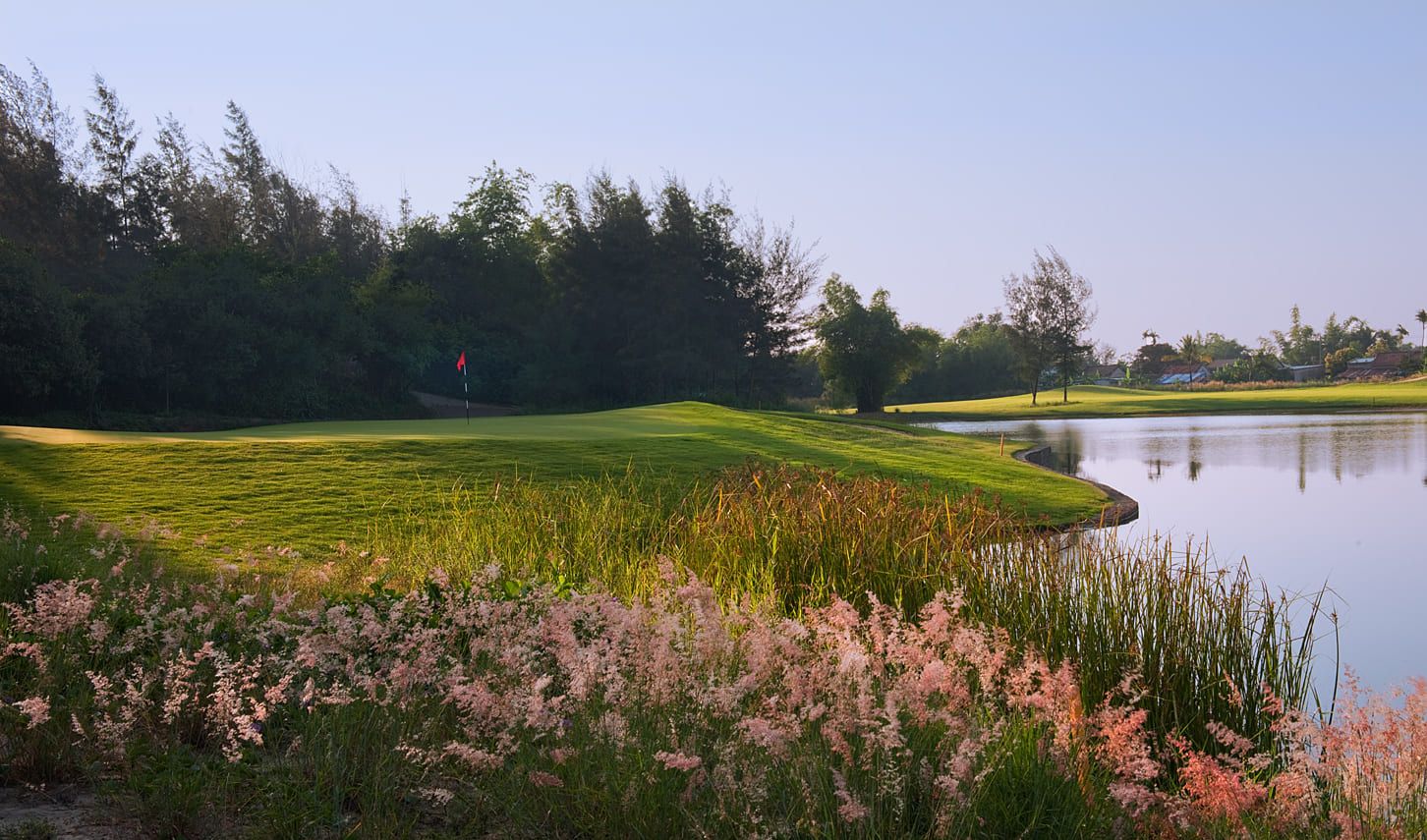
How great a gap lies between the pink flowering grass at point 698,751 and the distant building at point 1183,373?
87705 millimetres

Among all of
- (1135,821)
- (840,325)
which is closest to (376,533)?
(1135,821)

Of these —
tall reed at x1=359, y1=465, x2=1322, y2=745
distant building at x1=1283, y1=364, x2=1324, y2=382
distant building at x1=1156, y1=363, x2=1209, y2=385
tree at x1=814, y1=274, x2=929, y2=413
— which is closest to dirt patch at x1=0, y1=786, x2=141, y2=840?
tall reed at x1=359, y1=465, x2=1322, y2=745

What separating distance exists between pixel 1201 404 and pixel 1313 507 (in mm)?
38289

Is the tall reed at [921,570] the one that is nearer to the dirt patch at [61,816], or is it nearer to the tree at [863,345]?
the dirt patch at [61,816]

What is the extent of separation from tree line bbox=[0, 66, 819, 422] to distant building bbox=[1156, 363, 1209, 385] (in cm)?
5169

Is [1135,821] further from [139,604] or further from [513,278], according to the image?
[513,278]

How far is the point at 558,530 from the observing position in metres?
8.77

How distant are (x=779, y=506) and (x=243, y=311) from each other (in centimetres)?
2748

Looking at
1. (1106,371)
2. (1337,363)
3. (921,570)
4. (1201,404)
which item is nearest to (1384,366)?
(1337,363)

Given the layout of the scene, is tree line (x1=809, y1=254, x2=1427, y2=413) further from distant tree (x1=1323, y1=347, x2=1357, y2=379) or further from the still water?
the still water

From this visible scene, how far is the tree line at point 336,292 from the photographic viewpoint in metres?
27.4

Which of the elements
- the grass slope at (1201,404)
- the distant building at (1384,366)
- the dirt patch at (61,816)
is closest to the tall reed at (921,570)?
the dirt patch at (61,816)

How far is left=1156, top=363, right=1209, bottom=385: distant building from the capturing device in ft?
279

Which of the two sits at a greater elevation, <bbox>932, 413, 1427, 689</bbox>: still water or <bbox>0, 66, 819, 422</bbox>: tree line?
<bbox>0, 66, 819, 422</bbox>: tree line
